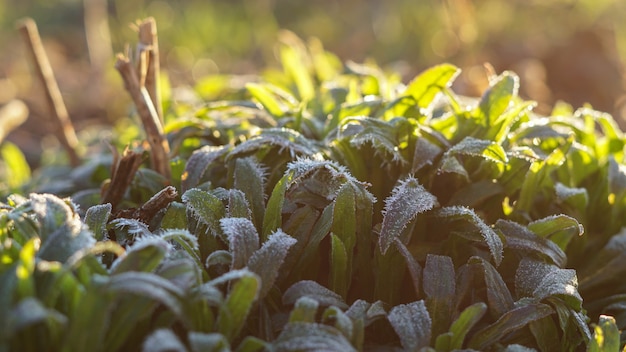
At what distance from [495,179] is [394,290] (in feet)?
1.85

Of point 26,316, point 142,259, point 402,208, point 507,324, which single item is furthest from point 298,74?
point 26,316

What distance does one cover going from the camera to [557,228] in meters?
2.09

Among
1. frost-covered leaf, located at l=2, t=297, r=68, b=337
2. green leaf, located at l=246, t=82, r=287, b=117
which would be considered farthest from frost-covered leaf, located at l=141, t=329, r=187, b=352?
green leaf, located at l=246, t=82, r=287, b=117

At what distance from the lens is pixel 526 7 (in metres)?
7.73

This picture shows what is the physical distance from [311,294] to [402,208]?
35cm

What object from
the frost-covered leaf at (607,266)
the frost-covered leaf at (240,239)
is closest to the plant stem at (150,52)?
the frost-covered leaf at (240,239)

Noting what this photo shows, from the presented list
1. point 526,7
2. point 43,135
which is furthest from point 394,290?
point 526,7

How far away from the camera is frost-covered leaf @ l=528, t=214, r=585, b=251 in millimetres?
2061

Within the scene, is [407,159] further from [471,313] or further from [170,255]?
[170,255]

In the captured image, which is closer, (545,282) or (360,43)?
(545,282)

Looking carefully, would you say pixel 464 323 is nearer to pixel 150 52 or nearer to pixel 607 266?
pixel 607 266

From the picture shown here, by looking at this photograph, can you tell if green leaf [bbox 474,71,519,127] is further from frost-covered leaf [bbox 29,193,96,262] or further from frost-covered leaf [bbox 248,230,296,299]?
frost-covered leaf [bbox 29,193,96,262]

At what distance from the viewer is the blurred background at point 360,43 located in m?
4.97

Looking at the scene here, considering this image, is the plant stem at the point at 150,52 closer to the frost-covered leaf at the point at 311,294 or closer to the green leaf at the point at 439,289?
the frost-covered leaf at the point at 311,294
